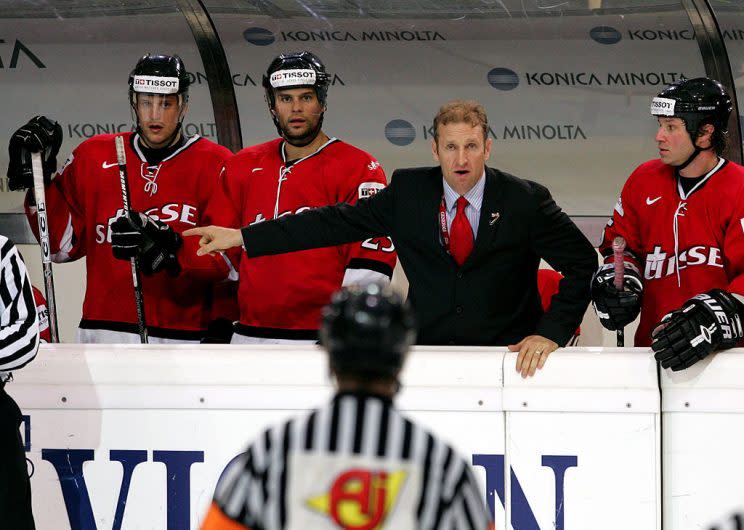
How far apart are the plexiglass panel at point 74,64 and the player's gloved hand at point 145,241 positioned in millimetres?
1411

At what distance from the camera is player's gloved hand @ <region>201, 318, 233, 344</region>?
4270mm

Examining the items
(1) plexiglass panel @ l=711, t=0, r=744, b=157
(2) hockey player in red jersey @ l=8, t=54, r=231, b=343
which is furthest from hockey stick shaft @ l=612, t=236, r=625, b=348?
(1) plexiglass panel @ l=711, t=0, r=744, b=157

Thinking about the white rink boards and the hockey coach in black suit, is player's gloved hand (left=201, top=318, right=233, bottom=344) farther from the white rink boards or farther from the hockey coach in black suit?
the white rink boards

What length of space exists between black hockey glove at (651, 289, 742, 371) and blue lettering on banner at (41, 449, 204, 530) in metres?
1.21

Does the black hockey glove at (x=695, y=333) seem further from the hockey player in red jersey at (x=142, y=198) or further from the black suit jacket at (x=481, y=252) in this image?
the hockey player in red jersey at (x=142, y=198)

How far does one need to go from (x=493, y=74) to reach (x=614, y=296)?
1984 mm

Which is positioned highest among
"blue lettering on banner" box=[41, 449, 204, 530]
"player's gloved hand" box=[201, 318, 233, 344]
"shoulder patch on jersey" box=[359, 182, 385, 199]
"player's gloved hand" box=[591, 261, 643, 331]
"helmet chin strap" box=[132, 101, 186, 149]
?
"helmet chin strap" box=[132, 101, 186, 149]

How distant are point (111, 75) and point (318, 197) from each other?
1693 mm

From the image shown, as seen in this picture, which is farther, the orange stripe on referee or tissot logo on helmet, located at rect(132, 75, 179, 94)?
tissot logo on helmet, located at rect(132, 75, 179, 94)


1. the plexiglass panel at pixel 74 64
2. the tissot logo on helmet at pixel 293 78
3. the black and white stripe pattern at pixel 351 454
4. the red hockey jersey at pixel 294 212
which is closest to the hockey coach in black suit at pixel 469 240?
the red hockey jersey at pixel 294 212

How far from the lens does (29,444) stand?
3.32 meters

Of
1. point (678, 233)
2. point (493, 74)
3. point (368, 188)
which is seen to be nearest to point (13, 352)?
point (368, 188)

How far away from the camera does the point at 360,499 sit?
1767 millimetres

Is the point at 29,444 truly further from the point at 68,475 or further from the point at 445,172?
the point at 445,172
